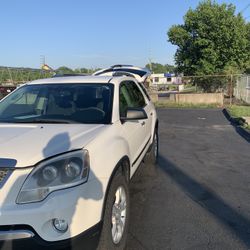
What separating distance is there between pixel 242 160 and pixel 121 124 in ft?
13.7

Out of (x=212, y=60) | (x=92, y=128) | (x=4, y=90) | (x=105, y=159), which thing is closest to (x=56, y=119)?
(x=92, y=128)

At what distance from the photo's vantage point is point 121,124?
4227 mm

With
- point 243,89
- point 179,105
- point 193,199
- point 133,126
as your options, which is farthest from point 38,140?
point 243,89

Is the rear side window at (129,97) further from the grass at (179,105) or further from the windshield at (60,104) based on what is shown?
the grass at (179,105)

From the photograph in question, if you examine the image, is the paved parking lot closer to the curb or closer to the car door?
the car door

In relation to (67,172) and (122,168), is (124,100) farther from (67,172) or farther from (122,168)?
(67,172)

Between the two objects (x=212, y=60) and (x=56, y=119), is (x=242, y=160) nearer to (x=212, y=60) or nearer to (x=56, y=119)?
(x=56, y=119)

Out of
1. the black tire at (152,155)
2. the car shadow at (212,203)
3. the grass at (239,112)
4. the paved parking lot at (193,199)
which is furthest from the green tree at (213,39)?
the car shadow at (212,203)

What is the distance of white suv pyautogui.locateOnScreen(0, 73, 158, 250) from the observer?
268cm

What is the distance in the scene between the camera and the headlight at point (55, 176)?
2.75m

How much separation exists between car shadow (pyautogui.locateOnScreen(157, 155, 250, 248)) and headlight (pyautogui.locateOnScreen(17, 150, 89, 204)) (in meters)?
2.00

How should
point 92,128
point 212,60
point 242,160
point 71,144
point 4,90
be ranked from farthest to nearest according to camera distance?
point 212,60 → point 4,90 → point 242,160 → point 92,128 → point 71,144

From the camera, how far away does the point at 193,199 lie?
17.1 feet

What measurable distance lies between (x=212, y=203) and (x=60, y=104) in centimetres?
239
